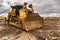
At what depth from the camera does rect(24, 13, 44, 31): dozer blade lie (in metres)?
1.99

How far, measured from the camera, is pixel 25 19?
6.56 ft

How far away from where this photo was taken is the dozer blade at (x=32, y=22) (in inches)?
78.3

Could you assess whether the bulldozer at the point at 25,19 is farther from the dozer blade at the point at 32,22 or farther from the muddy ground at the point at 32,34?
the muddy ground at the point at 32,34

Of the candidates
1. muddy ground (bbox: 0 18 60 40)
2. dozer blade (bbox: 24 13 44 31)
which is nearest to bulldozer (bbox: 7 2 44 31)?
dozer blade (bbox: 24 13 44 31)

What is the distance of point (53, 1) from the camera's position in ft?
10.3

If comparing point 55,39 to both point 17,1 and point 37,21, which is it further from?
point 17,1

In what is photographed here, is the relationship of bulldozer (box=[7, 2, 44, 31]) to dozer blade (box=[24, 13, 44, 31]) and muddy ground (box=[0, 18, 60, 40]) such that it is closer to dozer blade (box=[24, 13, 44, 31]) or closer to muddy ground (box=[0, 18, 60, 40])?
dozer blade (box=[24, 13, 44, 31])

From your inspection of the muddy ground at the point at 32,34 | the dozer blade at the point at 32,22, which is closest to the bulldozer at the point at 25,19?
the dozer blade at the point at 32,22

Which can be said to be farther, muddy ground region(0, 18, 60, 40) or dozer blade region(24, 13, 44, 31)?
dozer blade region(24, 13, 44, 31)

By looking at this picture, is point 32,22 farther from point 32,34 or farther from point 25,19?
point 32,34

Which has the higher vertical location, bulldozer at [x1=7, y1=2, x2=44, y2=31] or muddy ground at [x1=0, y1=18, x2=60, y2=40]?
bulldozer at [x1=7, y1=2, x2=44, y2=31]

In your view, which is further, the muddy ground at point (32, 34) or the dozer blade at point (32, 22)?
the dozer blade at point (32, 22)

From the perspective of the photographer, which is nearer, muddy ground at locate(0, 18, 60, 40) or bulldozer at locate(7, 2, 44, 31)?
muddy ground at locate(0, 18, 60, 40)

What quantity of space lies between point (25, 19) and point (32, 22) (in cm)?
13
